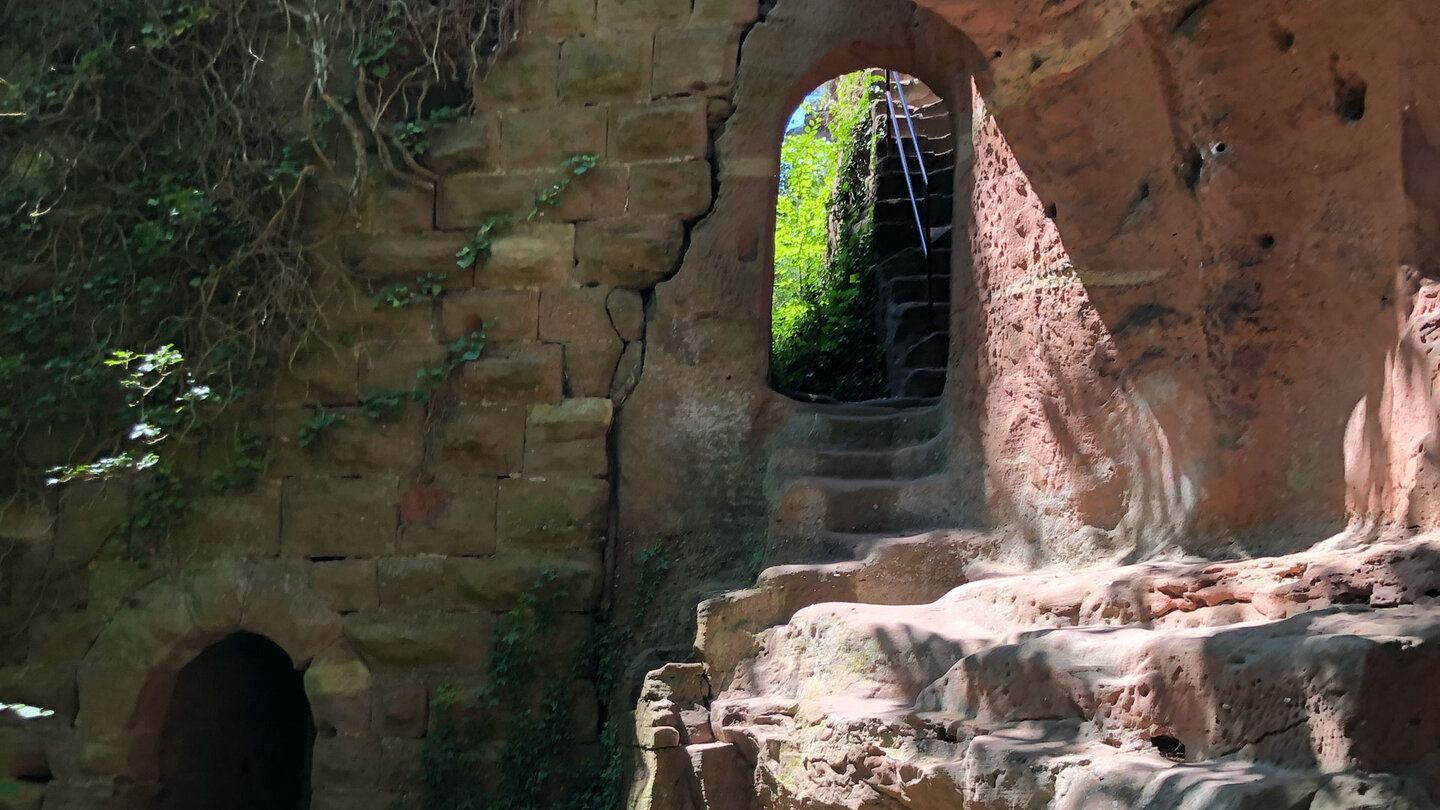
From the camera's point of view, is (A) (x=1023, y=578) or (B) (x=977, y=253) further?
(B) (x=977, y=253)

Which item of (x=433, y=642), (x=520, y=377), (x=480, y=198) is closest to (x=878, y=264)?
(x=480, y=198)

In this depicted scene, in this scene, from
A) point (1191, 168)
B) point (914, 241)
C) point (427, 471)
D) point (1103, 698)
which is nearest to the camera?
point (1103, 698)

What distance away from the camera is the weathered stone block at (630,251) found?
449cm

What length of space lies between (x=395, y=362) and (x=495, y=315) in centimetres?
44

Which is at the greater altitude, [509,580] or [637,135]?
[637,135]

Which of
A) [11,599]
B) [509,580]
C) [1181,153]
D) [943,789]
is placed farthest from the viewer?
[11,599]

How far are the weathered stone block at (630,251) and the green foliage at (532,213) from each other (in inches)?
8.1

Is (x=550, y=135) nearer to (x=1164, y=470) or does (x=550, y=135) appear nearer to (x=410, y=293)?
(x=410, y=293)

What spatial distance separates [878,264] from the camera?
6953 millimetres

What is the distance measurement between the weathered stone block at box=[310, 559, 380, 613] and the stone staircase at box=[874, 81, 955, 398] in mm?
2733

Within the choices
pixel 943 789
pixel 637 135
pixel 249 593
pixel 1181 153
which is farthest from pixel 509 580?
pixel 1181 153

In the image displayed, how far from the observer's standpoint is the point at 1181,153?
2992mm

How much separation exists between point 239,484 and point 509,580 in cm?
118

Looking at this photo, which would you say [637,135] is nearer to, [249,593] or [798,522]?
→ [798,522]
